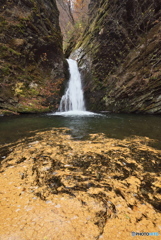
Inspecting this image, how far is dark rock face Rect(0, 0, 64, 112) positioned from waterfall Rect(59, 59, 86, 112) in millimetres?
986

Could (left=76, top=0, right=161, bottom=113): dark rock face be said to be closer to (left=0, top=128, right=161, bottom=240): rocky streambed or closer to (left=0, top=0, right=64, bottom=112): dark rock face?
(left=0, top=0, right=64, bottom=112): dark rock face

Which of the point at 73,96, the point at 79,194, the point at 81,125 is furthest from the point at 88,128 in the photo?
the point at 73,96

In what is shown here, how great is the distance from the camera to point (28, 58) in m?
12.3

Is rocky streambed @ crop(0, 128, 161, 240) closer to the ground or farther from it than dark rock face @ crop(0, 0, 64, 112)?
closer to the ground

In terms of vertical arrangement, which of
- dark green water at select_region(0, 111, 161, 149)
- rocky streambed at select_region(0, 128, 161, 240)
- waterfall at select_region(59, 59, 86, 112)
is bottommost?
rocky streambed at select_region(0, 128, 161, 240)

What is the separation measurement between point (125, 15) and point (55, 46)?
7.51 metres

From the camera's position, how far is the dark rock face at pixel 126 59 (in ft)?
34.2

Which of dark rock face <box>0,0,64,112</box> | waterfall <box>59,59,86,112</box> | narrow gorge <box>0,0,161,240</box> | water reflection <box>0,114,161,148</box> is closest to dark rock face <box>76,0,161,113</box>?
narrow gorge <box>0,0,161,240</box>

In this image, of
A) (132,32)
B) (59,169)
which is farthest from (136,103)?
(59,169)

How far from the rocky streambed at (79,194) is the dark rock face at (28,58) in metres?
8.82

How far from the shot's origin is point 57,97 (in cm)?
1378

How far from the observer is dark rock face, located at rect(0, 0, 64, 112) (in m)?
10.5

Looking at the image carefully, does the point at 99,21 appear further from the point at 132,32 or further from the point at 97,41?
the point at 132,32

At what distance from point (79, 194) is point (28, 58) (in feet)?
44.0
